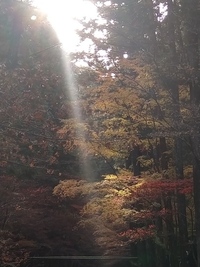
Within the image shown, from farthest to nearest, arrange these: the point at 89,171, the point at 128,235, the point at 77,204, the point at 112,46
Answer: the point at 89,171
the point at 77,204
the point at 128,235
the point at 112,46

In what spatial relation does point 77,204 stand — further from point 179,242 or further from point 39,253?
point 179,242

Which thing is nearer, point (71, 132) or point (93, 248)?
point (71, 132)

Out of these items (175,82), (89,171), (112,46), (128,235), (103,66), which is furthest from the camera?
(89,171)

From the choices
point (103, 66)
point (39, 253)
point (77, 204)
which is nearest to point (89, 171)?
point (77, 204)

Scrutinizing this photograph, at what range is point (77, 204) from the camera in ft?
60.2

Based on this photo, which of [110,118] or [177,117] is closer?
[177,117]

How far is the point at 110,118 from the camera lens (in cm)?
1348

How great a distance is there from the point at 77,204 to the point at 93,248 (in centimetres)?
235

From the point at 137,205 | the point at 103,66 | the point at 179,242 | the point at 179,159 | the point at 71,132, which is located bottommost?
the point at 179,242

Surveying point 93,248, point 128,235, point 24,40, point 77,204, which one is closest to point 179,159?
point 128,235

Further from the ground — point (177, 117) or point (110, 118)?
point (110, 118)

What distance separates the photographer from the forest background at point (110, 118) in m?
9.03

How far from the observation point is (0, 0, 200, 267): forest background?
9031mm

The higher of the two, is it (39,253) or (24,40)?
(24,40)
